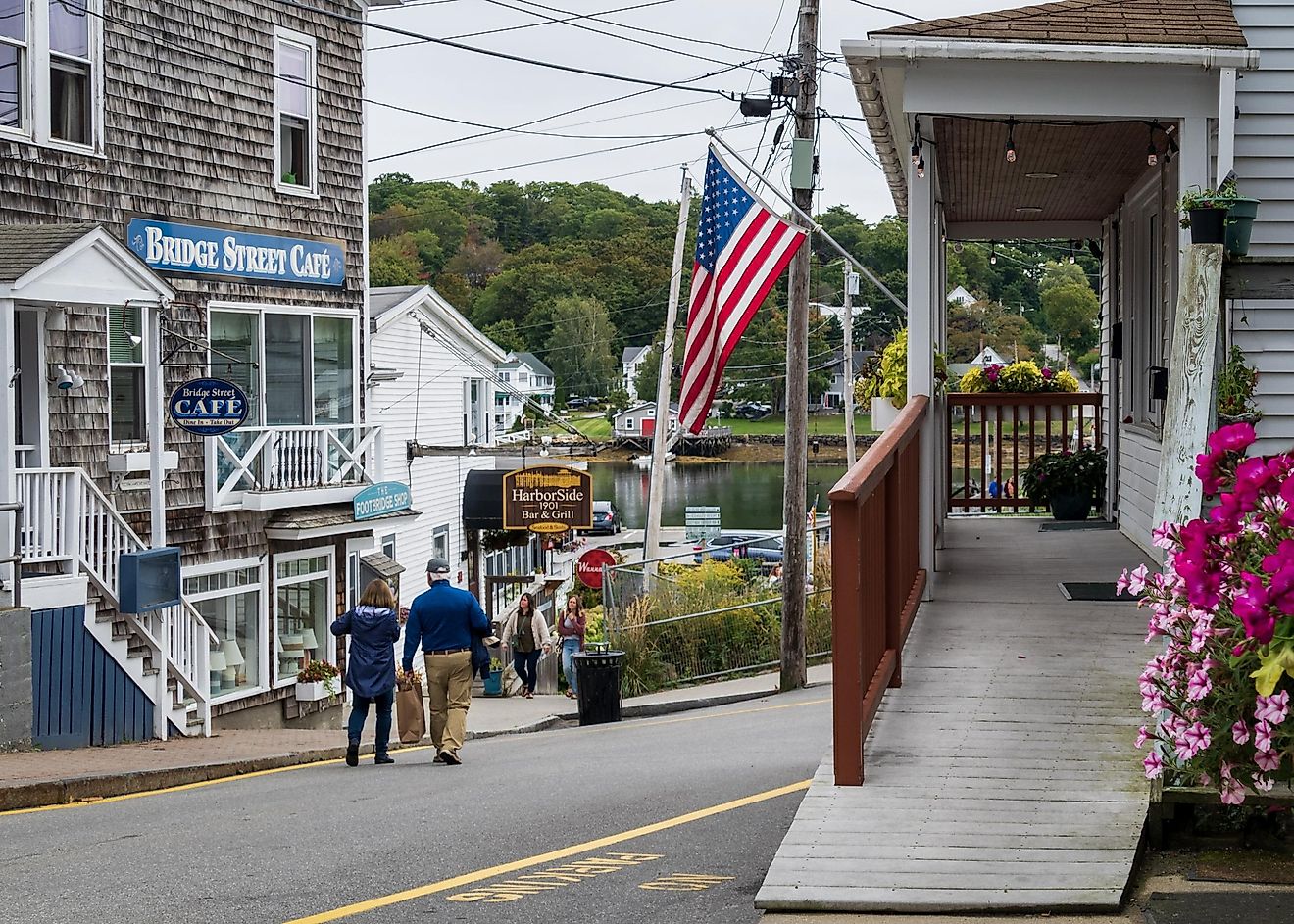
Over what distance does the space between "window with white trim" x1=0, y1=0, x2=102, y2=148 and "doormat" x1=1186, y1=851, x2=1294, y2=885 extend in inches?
577

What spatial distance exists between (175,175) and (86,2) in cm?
241

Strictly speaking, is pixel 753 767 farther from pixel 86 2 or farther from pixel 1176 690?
pixel 86 2

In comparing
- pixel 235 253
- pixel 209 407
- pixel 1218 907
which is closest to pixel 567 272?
pixel 235 253

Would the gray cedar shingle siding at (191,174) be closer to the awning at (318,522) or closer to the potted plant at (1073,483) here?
the awning at (318,522)

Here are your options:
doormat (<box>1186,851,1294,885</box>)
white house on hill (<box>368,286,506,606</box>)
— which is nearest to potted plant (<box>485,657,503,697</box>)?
white house on hill (<box>368,286,506,606</box>)

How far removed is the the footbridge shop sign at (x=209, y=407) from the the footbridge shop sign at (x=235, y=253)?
72.3 inches

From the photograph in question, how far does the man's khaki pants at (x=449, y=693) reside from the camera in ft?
44.4

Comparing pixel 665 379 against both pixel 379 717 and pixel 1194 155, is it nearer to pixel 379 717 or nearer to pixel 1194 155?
pixel 379 717

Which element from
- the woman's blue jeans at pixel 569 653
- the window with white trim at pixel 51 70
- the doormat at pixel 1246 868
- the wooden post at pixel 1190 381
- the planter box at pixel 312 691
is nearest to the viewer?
the doormat at pixel 1246 868

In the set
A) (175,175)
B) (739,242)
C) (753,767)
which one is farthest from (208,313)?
(753,767)

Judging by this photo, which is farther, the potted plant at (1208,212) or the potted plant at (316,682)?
the potted plant at (316,682)

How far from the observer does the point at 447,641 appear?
13438 mm

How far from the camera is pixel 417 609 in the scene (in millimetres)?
13359

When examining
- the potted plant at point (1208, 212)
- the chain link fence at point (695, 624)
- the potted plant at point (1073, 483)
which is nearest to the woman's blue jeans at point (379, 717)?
the potted plant at point (1073, 483)
